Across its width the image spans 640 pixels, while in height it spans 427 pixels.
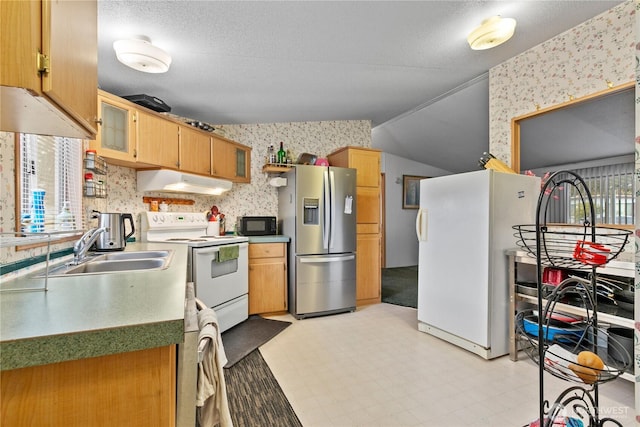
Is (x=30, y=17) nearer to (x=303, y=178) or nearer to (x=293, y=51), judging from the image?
(x=293, y=51)

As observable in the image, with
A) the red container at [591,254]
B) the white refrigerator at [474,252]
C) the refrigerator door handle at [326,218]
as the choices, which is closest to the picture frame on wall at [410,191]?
the refrigerator door handle at [326,218]

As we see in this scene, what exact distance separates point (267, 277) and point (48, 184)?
2094mm

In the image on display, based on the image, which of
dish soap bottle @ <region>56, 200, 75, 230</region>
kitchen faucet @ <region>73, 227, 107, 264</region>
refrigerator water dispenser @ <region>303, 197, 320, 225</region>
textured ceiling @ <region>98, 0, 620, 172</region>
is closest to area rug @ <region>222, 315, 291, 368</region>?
→ refrigerator water dispenser @ <region>303, 197, 320, 225</region>

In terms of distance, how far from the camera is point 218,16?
1852mm

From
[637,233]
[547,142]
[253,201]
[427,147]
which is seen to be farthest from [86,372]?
[427,147]

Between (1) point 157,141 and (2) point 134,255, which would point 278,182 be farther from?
(2) point 134,255

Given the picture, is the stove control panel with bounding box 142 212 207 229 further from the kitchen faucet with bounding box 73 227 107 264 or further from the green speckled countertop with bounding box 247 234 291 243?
the kitchen faucet with bounding box 73 227 107 264

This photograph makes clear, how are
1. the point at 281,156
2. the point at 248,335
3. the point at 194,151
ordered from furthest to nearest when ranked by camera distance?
the point at 281,156, the point at 194,151, the point at 248,335

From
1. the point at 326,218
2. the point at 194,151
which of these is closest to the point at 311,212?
the point at 326,218

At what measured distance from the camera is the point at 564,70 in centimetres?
237

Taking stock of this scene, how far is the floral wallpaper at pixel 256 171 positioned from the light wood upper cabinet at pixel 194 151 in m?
0.49

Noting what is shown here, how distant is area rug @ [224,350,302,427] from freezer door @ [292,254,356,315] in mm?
1038

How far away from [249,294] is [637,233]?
314 centimetres

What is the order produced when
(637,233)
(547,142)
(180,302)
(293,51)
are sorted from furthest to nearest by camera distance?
(547,142) < (293,51) < (180,302) < (637,233)
